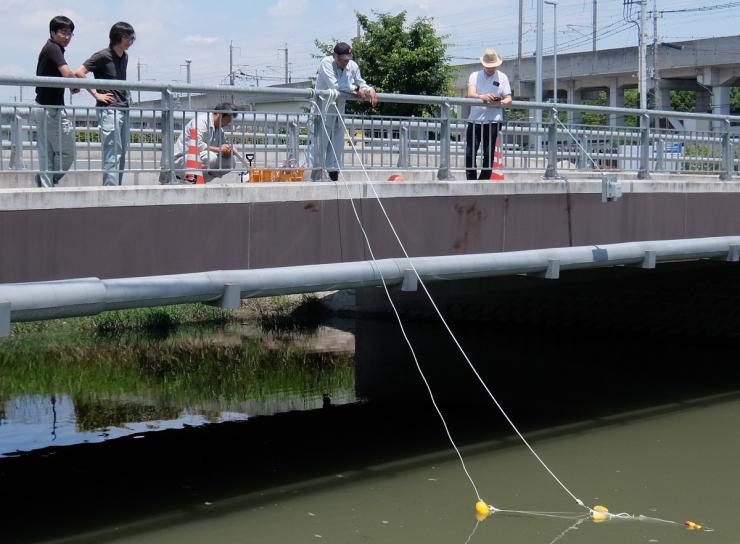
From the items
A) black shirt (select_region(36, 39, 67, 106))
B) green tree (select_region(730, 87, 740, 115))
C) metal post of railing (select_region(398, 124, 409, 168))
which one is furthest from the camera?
green tree (select_region(730, 87, 740, 115))

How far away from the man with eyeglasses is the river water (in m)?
3.44

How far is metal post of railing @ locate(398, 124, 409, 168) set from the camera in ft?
37.2

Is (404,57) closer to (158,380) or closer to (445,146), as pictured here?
(158,380)

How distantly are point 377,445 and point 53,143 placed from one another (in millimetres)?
6810

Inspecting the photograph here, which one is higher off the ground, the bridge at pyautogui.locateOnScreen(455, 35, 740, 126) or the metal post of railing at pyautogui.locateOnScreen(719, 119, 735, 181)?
the bridge at pyautogui.locateOnScreen(455, 35, 740, 126)

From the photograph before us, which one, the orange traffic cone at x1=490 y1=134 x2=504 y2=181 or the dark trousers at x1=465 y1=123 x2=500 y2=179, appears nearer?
the dark trousers at x1=465 y1=123 x2=500 y2=179

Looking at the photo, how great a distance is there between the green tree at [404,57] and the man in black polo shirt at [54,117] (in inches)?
821

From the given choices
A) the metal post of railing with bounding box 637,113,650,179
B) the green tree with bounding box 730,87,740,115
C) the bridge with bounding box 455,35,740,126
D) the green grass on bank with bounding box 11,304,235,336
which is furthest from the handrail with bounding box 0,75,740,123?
the green tree with bounding box 730,87,740,115

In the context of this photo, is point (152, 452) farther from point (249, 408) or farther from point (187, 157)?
point (187, 157)

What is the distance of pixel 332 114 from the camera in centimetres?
970

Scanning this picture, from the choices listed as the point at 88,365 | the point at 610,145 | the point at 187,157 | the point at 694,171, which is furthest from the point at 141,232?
the point at 88,365

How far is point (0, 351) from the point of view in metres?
21.9

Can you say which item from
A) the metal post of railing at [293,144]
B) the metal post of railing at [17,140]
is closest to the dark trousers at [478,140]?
the metal post of railing at [293,144]

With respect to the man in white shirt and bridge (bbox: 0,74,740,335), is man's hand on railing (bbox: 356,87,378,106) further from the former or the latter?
the man in white shirt
